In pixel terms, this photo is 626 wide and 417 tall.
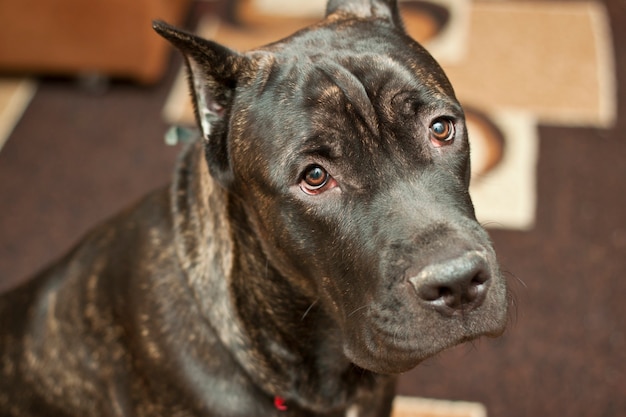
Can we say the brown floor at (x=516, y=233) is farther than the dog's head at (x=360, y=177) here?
Yes

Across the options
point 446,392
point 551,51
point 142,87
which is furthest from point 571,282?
point 142,87

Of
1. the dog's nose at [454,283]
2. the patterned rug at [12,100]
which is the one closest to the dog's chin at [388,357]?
the dog's nose at [454,283]

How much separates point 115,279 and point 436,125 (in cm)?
94

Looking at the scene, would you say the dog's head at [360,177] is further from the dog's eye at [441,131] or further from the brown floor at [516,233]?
the brown floor at [516,233]

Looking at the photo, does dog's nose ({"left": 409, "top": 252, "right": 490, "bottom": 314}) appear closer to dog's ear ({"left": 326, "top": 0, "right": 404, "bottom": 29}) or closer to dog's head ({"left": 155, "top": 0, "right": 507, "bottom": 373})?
dog's head ({"left": 155, "top": 0, "right": 507, "bottom": 373})

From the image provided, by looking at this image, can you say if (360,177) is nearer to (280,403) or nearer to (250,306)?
(250,306)

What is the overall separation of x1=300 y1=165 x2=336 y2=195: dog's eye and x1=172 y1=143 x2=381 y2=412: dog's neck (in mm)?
230

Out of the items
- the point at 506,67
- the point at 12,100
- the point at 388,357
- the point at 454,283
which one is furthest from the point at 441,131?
the point at 12,100

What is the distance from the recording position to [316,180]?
70.3 inches

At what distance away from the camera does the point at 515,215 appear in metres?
3.49

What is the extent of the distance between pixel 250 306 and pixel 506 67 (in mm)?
2558

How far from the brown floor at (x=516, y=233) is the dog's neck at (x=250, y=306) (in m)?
0.88

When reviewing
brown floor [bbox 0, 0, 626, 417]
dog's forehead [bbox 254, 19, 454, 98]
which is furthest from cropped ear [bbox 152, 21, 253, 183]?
brown floor [bbox 0, 0, 626, 417]

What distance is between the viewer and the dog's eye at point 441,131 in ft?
6.03
